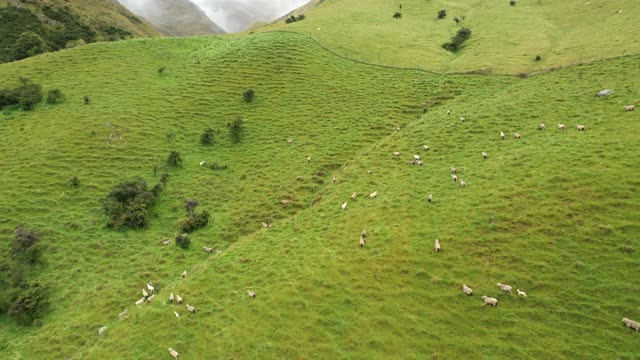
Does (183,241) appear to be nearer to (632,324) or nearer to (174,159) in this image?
(174,159)

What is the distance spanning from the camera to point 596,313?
16969mm

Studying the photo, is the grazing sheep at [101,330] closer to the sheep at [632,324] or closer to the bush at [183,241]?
the bush at [183,241]

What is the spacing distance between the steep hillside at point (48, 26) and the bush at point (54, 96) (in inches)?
1851

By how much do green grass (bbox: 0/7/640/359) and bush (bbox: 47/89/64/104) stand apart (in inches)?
41.9

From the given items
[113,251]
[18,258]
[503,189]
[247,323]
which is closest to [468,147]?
[503,189]

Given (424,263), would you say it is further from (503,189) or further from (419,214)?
(503,189)

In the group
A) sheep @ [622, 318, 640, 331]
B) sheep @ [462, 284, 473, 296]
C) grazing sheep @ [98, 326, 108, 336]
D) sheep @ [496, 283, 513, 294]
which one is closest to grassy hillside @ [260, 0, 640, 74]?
sheep @ [496, 283, 513, 294]

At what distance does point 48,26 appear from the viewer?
350ft

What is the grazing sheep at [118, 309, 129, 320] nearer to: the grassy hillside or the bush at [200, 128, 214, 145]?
the bush at [200, 128, 214, 145]

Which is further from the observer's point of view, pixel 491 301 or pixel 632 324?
pixel 491 301

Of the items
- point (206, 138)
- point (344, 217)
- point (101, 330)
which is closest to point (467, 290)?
point (344, 217)

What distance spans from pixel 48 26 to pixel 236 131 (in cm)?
10048

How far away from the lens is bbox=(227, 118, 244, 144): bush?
129ft

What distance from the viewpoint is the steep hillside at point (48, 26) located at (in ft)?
275
